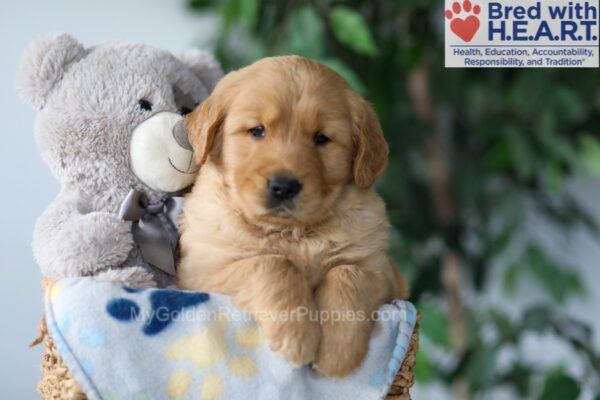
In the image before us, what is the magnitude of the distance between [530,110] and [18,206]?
159 cm

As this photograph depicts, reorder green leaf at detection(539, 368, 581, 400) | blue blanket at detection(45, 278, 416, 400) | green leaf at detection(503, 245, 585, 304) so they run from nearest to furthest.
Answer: blue blanket at detection(45, 278, 416, 400) → green leaf at detection(539, 368, 581, 400) → green leaf at detection(503, 245, 585, 304)

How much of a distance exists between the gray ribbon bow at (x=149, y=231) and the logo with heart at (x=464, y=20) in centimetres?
108

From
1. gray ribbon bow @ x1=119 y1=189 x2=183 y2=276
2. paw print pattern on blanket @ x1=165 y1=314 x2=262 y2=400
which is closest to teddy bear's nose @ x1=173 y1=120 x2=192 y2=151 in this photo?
gray ribbon bow @ x1=119 y1=189 x2=183 y2=276

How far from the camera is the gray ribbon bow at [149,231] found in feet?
4.30

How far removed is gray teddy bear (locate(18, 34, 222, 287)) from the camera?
4.30ft

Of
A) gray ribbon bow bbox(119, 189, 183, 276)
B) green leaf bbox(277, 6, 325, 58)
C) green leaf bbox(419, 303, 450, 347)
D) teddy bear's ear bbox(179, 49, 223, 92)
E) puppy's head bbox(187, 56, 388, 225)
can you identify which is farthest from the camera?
green leaf bbox(419, 303, 450, 347)

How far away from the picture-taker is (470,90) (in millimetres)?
A: 2680

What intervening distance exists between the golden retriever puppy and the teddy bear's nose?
44 mm

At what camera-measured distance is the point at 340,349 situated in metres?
1.11

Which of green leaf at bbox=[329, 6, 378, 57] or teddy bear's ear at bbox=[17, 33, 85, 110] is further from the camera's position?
green leaf at bbox=[329, 6, 378, 57]

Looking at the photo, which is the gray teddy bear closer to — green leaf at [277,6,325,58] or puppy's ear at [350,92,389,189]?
puppy's ear at [350,92,389,189]

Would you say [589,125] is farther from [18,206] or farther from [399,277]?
[18,206]

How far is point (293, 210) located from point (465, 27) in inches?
43.7

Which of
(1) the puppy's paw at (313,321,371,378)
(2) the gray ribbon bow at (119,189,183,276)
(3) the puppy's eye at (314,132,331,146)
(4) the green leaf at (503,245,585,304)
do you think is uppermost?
(3) the puppy's eye at (314,132,331,146)
